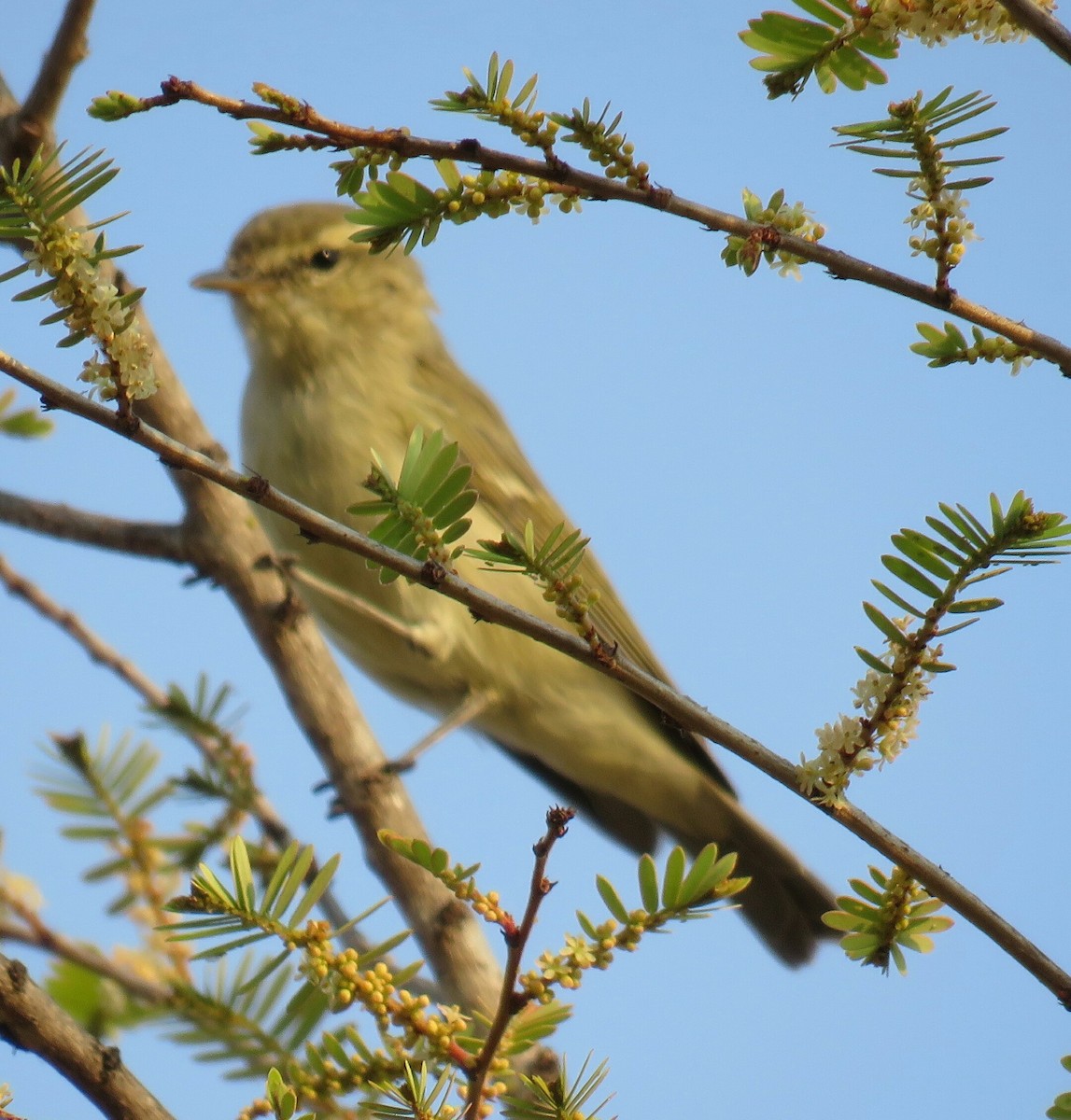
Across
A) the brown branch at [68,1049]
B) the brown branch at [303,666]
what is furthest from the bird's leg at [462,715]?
the brown branch at [68,1049]

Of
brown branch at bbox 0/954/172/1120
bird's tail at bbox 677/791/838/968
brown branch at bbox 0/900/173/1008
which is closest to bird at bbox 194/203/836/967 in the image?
bird's tail at bbox 677/791/838/968

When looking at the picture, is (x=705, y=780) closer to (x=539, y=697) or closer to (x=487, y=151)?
(x=539, y=697)

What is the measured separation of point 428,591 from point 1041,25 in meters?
3.02

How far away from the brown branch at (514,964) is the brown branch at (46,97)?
2300 millimetres

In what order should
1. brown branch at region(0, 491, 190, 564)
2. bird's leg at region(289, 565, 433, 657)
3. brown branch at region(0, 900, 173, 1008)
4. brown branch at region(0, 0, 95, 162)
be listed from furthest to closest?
bird's leg at region(289, 565, 433, 657), brown branch at region(0, 491, 190, 564), brown branch at region(0, 0, 95, 162), brown branch at region(0, 900, 173, 1008)

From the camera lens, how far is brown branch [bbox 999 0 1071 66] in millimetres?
1073

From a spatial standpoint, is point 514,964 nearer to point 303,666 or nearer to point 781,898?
point 303,666

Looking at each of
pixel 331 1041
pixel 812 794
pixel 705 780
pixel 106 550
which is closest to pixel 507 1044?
pixel 331 1041

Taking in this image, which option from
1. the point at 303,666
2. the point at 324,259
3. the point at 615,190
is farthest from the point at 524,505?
the point at 615,190

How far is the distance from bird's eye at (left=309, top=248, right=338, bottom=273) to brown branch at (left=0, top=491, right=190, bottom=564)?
1599 mm

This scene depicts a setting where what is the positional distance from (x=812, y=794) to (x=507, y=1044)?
38cm

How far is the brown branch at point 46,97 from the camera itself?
9.31 feet

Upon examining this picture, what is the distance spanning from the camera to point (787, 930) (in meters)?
4.28

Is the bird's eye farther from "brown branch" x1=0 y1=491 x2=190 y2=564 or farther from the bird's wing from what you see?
"brown branch" x1=0 y1=491 x2=190 y2=564
